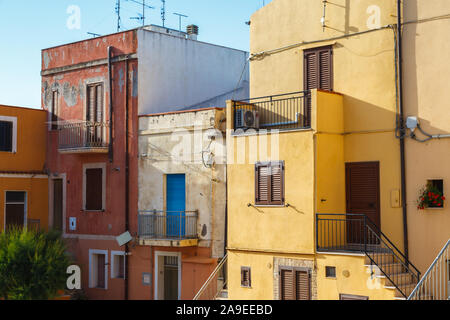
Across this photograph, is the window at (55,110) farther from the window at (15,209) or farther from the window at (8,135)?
the window at (15,209)

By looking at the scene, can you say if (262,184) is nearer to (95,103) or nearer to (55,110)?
(95,103)

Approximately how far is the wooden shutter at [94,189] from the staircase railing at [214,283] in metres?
6.42

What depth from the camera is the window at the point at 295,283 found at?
17.7m

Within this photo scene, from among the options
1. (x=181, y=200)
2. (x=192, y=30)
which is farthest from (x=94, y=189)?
(x=192, y=30)

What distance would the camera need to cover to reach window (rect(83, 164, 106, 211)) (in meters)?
26.1

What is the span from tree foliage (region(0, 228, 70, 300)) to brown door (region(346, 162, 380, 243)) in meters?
11.0

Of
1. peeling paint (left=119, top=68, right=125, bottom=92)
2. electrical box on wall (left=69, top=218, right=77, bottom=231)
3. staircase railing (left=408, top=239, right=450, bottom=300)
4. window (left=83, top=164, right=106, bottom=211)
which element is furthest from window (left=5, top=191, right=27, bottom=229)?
staircase railing (left=408, top=239, right=450, bottom=300)

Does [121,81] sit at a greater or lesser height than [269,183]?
greater

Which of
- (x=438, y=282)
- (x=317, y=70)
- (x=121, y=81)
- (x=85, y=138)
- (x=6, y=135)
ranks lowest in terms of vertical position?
(x=438, y=282)

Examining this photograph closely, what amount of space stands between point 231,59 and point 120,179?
7378 mm

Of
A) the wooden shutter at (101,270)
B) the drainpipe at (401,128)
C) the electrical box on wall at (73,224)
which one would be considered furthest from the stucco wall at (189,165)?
the drainpipe at (401,128)

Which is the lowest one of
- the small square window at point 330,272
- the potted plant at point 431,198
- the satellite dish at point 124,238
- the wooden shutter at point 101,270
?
the wooden shutter at point 101,270

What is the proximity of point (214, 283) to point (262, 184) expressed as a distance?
14.6 feet

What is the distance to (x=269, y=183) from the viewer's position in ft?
61.5
